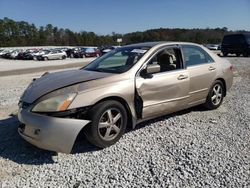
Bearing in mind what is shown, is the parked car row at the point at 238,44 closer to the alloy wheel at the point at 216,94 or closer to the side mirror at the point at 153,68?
the alloy wheel at the point at 216,94

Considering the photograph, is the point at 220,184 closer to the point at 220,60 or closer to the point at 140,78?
the point at 140,78

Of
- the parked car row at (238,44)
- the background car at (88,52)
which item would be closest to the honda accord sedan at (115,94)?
the parked car row at (238,44)

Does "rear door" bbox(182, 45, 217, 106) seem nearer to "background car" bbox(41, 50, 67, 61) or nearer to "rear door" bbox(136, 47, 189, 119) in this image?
"rear door" bbox(136, 47, 189, 119)

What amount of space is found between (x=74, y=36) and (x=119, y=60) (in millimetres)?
121576

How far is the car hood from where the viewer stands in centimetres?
419

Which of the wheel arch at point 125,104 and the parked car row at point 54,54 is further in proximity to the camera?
the parked car row at point 54,54

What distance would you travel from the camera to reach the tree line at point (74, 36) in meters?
89.1

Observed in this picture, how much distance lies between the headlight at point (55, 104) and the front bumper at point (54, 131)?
107 millimetres

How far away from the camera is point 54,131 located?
12.3ft

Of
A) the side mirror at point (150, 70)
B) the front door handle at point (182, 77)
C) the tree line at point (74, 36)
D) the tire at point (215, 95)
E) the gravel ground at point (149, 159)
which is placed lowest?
the gravel ground at point (149, 159)

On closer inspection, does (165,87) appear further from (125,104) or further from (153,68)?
(125,104)

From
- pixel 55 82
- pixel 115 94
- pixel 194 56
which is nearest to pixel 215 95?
pixel 194 56

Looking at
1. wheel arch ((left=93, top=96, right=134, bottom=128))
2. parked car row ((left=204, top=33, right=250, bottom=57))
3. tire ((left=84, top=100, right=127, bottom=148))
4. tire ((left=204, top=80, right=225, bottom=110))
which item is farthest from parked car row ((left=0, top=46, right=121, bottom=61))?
tire ((left=84, top=100, right=127, bottom=148))

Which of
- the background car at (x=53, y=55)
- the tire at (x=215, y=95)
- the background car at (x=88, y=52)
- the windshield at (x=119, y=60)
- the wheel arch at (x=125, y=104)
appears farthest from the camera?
the background car at (x=88, y=52)
